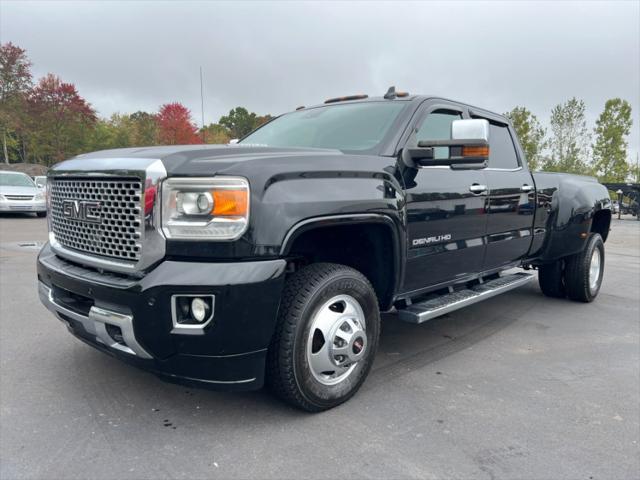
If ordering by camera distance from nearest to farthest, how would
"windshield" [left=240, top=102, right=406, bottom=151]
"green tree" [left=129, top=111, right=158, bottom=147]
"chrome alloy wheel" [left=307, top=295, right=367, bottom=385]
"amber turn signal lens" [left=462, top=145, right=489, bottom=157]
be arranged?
1. "chrome alloy wheel" [left=307, top=295, right=367, bottom=385]
2. "amber turn signal lens" [left=462, top=145, right=489, bottom=157]
3. "windshield" [left=240, top=102, right=406, bottom=151]
4. "green tree" [left=129, top=111, right=158, bottom=147]

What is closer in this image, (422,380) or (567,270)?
(422,380)

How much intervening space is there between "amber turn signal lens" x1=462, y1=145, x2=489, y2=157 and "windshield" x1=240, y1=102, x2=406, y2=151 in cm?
53

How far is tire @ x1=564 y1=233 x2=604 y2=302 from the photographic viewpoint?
5.43 metres

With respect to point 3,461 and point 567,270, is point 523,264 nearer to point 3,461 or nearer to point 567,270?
point 567,270

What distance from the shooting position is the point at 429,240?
333 centimetres

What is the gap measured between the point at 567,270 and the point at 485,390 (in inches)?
118

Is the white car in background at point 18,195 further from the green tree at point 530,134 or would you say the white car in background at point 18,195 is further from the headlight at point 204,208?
the green tree at point 530,134

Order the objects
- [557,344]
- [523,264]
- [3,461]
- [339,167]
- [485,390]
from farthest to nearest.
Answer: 1. [523,264]
2. [557,344]
3. [485,390]
4. [339,167]
5. [3,461]

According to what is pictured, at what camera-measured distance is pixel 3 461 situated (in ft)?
7.43

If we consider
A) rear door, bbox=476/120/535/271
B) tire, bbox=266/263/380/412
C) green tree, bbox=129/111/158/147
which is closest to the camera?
tire, bbox=266/263/380/412

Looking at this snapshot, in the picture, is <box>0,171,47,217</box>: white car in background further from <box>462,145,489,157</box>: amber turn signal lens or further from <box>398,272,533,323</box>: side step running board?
<box>462,145,489,157</box>: amber turn signal lens

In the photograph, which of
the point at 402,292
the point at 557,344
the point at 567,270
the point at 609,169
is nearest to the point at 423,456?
the point at 402,292

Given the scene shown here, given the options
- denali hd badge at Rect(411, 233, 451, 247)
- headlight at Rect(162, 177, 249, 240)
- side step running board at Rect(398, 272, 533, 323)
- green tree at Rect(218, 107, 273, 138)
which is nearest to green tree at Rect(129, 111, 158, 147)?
green tree at Rect(218, 107, 273, 138)

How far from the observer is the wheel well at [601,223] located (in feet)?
19.6
